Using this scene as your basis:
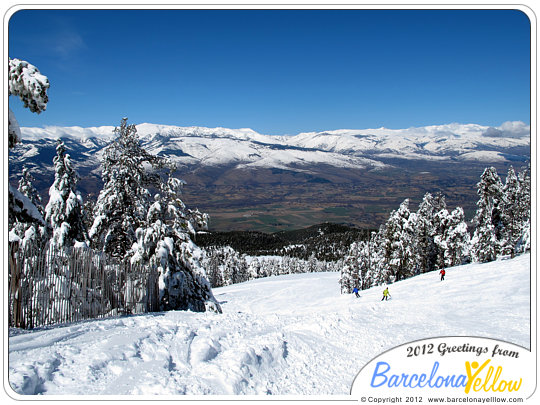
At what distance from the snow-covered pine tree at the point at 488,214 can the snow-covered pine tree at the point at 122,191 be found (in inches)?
1257

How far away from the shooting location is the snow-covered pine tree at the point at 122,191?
49.3 feet

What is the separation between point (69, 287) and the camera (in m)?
8.63

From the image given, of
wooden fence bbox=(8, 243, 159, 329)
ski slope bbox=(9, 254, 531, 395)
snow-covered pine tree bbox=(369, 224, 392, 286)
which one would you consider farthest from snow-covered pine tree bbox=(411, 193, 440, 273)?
wooden fence bbox=(8, 243, 159, 329)

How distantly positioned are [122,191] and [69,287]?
7394 millimetres

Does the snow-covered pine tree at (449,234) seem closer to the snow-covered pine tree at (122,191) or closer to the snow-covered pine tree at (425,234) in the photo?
the snow-covered pine tree at (425,234)

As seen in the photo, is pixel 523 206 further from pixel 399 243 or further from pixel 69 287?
pixel 69 287

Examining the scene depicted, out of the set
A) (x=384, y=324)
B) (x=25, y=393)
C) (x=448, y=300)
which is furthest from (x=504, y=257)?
(x=25, y=393)

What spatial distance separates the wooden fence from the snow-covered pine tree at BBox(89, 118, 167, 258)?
442cm

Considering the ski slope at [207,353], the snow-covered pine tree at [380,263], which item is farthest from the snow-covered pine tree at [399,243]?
the ski slope at [207,353]

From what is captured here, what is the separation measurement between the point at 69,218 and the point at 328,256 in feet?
624

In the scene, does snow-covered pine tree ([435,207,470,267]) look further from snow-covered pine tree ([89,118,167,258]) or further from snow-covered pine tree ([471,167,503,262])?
snow-covered pine tree ([89,118,167,258])

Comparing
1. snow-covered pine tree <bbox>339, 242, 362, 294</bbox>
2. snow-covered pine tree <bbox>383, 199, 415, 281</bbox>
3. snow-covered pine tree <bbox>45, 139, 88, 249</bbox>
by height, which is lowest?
snow-covered pine tree <bbox>339, 242, 362, 294</bbox>

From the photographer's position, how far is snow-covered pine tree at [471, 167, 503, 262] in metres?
32.8
